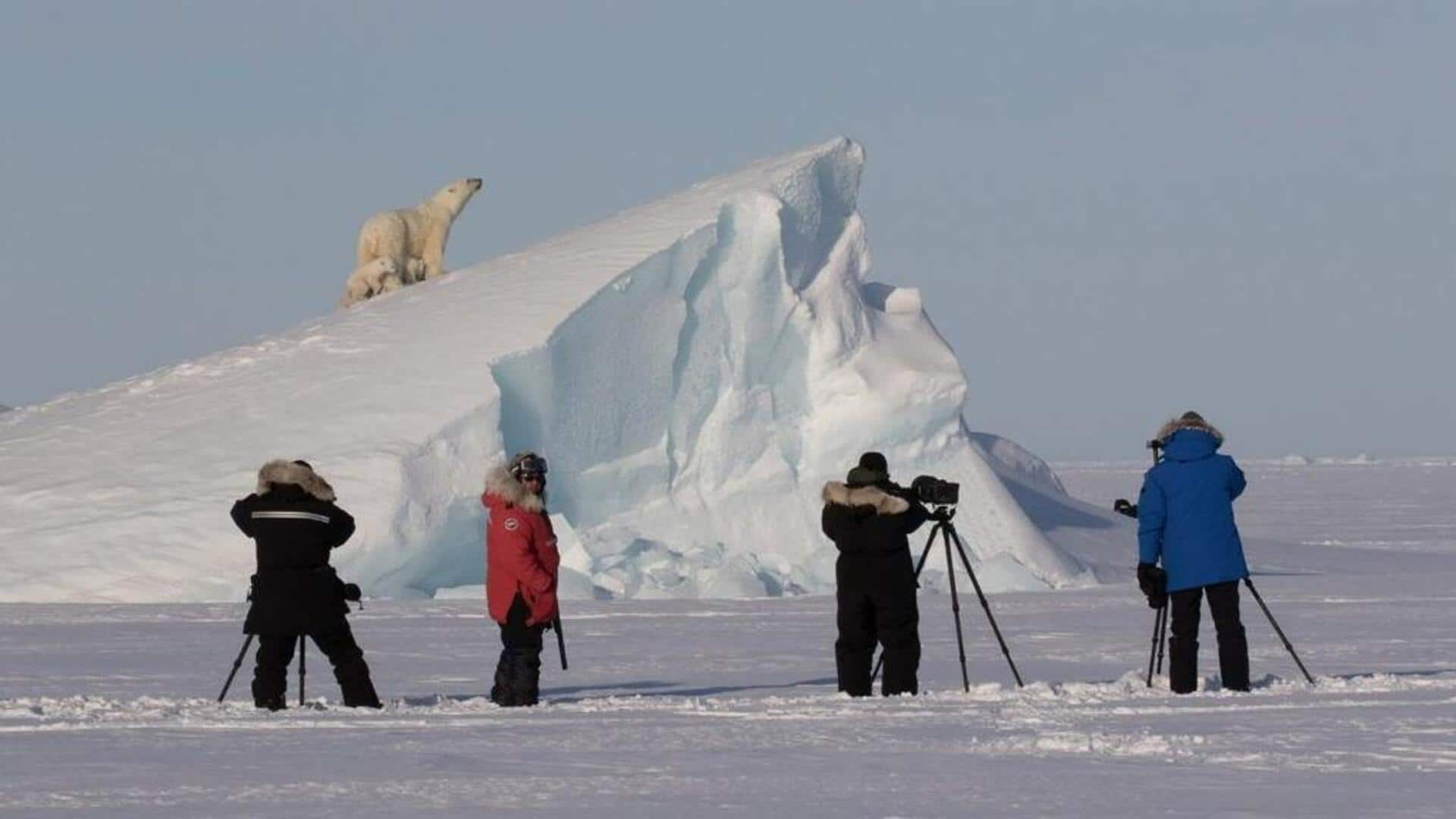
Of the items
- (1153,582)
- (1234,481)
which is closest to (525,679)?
(1153,582)

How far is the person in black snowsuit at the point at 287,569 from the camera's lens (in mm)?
10062

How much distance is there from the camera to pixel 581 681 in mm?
12398

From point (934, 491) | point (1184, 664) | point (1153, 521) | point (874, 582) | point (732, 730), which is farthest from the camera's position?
point (934, 491)

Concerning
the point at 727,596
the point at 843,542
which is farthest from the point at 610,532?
the point at 843,542

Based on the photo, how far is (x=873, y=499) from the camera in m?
10.8

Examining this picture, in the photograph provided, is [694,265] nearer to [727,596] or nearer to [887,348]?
[887,348]

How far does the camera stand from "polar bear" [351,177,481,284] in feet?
95.6

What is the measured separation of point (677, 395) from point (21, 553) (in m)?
6.45

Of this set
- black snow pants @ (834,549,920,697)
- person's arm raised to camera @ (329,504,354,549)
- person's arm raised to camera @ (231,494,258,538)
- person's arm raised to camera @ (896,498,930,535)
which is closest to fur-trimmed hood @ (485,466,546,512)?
person's arm raised to camera @ (329,504,354,549)

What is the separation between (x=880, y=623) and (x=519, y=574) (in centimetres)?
165

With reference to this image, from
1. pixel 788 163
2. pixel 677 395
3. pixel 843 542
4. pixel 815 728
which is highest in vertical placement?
pixel 788 163

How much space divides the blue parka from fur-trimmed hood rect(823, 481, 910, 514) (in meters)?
1.10

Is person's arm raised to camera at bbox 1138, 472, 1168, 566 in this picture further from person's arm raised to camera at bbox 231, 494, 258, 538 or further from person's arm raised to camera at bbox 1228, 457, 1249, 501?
person's arm raised to camera at bbox 231, 494, 258, 538

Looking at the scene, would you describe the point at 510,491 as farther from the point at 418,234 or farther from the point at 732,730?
the point at 418,234
